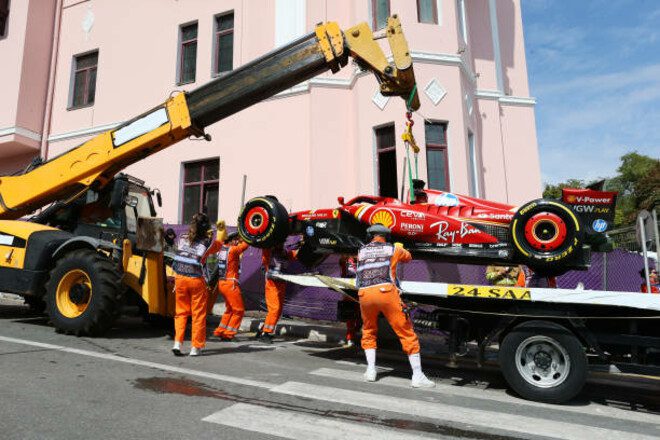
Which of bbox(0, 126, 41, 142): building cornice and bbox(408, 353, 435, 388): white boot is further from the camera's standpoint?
bbox(0, 126, 41, 142): building cornice

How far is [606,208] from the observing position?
507cm

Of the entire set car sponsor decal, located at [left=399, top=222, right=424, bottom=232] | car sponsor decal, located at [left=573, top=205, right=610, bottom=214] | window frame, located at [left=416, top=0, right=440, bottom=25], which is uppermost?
window frame, located at [left=416, top=0, right=440, bottom=25]

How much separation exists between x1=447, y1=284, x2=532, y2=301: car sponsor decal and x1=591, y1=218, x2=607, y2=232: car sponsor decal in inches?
50.1

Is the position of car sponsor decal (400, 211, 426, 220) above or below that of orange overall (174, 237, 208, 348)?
above

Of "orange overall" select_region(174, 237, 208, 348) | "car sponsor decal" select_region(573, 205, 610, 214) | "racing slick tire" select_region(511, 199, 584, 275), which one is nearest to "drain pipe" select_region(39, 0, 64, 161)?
"orange overall" select_region(174, 237, 208, 348)

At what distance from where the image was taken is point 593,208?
5098 millimetres

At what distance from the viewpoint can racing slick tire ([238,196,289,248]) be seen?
20.5ft

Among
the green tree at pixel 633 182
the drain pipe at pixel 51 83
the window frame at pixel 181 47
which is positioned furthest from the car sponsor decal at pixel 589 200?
the green tree at pixel 633 182

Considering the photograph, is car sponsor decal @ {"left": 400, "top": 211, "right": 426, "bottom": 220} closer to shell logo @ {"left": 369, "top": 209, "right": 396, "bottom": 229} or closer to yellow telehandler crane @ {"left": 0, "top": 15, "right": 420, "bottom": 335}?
shell logo @ {"left": 369, "top": 209, "right": 396, "bottom": 229}

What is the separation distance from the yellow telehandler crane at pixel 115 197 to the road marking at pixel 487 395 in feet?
9.92

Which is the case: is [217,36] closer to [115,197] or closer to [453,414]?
[115,197]

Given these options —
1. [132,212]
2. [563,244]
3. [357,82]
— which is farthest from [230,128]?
[563,244]

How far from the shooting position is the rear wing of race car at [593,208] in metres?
5.06

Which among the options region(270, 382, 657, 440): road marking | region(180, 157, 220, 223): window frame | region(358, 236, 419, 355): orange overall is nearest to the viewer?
region(270, 382, 657, 440): road marking
